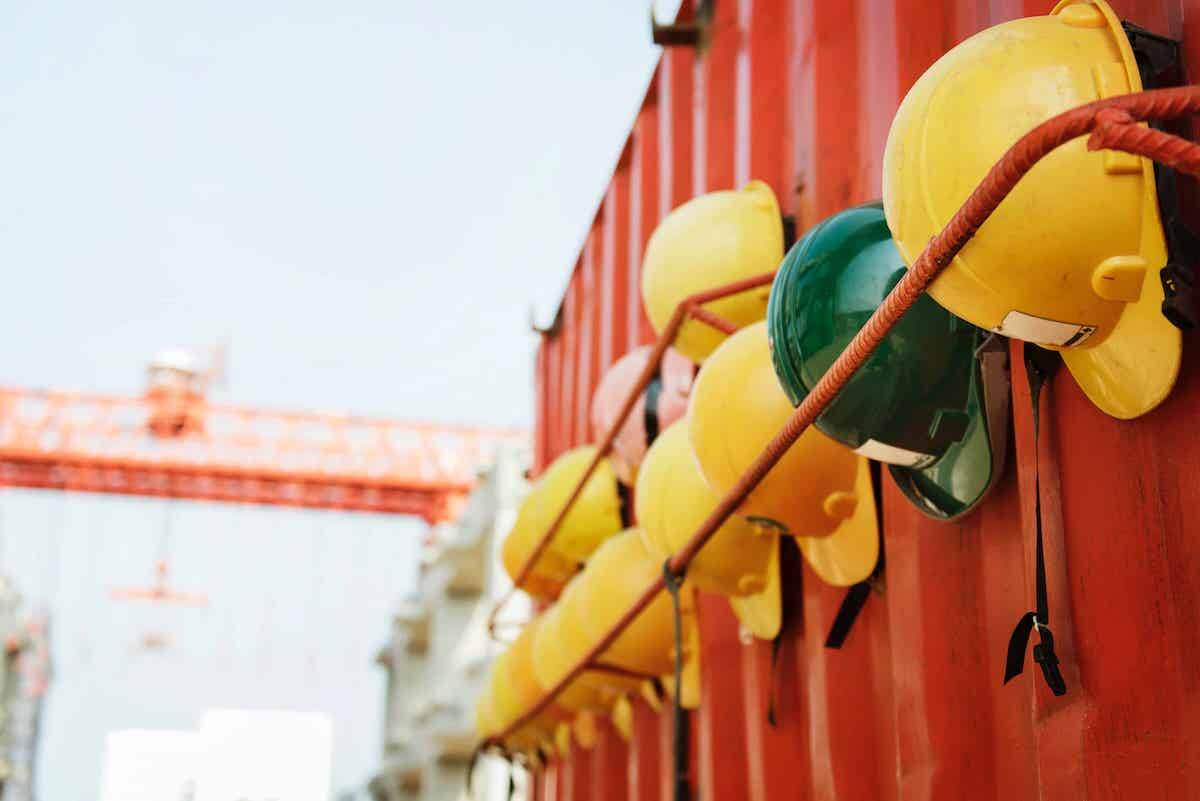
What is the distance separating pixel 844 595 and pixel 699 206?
1199 millimetres

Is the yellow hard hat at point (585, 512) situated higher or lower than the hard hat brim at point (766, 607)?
higher

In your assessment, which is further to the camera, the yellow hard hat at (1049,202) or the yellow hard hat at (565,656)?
the yellow hard hat at (565,656)

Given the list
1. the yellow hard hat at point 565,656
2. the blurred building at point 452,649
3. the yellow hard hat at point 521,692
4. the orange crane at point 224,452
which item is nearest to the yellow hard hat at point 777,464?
the yellow hard hat at point 565,656

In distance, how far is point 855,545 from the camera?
3035mm

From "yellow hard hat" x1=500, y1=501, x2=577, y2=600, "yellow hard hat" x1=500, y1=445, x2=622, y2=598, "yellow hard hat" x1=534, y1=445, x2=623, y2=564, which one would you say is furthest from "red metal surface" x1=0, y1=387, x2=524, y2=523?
"yellow hard hat" x1=534, y1=445, x2=623, y2=564

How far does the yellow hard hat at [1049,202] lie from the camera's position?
72.3 inches

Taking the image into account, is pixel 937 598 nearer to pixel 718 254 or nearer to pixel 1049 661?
pixel 1049 661

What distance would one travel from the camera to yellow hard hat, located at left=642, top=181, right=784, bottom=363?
371cm

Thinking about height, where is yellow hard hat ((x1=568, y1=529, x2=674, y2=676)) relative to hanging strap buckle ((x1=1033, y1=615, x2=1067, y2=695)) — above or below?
above

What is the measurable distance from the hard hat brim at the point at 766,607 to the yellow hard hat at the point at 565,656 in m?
1.00

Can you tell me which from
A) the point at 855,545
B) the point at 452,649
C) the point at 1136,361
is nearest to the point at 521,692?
the point at 855,545

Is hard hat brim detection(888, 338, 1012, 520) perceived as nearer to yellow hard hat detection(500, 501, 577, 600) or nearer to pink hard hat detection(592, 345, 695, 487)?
pink hard hat detection(592, 345, 695, 487)

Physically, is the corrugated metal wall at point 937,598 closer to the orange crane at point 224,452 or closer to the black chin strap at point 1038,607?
the black chin strap at point 1038,607

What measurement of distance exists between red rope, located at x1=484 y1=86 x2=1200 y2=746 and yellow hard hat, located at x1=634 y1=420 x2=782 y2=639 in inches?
33.3
